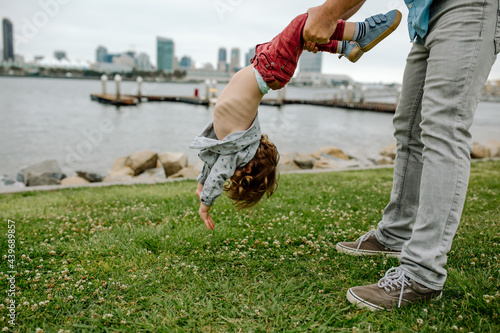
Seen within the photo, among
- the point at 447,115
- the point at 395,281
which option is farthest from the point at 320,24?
the point at 395,281

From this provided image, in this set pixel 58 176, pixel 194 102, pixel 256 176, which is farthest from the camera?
pixel 194 102

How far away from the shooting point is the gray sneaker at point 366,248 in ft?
10.2

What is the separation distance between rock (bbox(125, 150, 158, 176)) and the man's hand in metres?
9.94

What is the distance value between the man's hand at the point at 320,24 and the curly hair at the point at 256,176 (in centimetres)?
99

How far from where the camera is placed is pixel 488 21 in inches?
80.7

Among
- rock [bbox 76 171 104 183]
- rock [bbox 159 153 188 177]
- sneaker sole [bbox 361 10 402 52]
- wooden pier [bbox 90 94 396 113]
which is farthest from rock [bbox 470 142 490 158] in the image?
wooden pier [bbox 90 94 396 113]

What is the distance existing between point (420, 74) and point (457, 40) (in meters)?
0.53

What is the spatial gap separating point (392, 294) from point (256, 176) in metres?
1.34

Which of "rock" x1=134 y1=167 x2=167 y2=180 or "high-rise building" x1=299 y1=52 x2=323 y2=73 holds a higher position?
"high-rise building" x1=299 y1=52 x2=323 y2=73

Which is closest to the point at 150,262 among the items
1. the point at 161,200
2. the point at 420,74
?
the point at 161,200

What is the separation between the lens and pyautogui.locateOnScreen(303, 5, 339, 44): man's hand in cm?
241

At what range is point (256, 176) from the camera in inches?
121

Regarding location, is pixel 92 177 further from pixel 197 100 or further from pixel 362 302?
pixel 197 100

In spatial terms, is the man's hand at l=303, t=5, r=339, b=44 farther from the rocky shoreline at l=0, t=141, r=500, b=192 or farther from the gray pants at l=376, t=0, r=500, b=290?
the rocky shoreline at l=0, t=141, r=500, b=192
